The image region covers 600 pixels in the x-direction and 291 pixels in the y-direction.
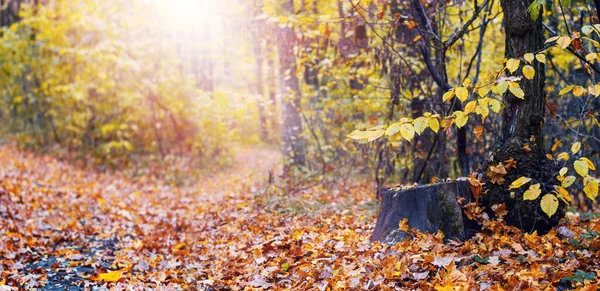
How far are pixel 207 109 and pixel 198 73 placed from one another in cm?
1246

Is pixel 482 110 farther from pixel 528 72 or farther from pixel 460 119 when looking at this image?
pixel 528 72

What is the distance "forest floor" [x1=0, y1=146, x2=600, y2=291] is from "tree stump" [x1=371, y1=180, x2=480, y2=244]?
16 centimetres

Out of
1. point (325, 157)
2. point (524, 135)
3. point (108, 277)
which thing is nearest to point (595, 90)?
point (524, 135)

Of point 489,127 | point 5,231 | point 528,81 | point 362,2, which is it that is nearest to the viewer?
point 528,81

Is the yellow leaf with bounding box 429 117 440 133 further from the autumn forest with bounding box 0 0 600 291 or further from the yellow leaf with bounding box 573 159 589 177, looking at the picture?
the yellow leaf with bounding box 573 159 589 177

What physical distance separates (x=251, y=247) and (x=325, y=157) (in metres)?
5.33

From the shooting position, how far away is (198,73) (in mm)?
26547

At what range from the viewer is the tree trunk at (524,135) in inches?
182

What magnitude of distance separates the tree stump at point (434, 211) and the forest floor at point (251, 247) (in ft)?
0.53

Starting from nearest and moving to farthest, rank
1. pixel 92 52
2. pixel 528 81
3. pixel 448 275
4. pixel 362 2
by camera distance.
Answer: pixel 448 275 < pixel 528 81 < pixel 362 2 < pixel 92 52

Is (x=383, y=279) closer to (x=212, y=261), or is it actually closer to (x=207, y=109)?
(x=212, y=261)

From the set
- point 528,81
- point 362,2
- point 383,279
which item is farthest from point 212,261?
point 528,81

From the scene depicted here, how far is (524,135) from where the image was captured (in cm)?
471

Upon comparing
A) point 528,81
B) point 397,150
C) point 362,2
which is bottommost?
point 397,150
